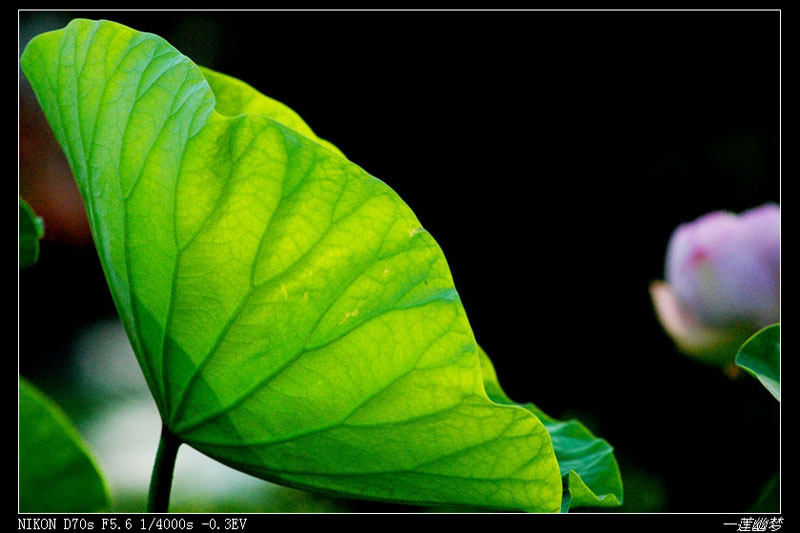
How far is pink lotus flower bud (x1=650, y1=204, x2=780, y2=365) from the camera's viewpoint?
0.88 m

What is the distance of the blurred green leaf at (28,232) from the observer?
42 cm

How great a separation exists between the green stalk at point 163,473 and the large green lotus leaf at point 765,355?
27 cm

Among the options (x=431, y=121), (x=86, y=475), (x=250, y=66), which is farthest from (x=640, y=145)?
(x=86, y=475)

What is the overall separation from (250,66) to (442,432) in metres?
1.90

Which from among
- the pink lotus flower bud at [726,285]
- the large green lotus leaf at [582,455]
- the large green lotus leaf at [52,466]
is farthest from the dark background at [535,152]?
the large green lotus leaf at [52,466]

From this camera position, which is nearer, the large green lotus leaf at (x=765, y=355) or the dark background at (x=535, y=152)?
the large green lotus leaf at (x=765, y=355)

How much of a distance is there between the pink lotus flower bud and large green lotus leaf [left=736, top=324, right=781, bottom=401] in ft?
1.42

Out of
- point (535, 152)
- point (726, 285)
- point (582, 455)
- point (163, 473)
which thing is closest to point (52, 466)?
point (163, 473)

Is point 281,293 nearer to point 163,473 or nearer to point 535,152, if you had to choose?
point 163,473

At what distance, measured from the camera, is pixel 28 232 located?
1.42 feet

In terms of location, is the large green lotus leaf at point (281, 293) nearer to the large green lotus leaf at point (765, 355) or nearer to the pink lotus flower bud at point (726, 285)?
the large green lotus leaf at point (765, 355)

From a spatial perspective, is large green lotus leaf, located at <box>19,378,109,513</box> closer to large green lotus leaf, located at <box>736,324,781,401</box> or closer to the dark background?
large green lotus leaf, located at <box>736,324,781,401</box>
